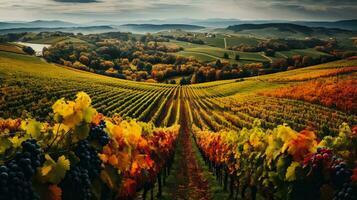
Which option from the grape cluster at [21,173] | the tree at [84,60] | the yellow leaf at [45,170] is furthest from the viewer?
the tree at [84,60]

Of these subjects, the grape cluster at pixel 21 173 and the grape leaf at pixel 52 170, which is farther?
the grape leaf at pixel 52 170

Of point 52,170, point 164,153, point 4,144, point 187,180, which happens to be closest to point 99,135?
point 52,170

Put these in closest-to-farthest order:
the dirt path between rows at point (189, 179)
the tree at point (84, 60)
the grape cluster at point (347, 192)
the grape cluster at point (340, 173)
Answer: the grape cluster at point (347, 192)
the grape cluster at point (340, 173)
the dirt path between rows at point (189, 179)
the tree at point (84, 60)

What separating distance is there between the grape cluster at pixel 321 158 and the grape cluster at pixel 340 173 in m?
0.29

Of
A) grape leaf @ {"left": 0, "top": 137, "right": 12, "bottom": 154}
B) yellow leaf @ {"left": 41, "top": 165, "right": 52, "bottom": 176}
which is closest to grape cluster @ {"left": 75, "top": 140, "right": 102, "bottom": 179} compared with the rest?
yellow leaf @ {"left": 41, "top": 165, "right": 52, "bottom": 176}

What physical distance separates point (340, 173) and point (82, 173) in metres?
3.78

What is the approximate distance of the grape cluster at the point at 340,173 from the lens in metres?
6.27

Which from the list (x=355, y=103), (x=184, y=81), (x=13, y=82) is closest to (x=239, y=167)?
(x=355, y=103)

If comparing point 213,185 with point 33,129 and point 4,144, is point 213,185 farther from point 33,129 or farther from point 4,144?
point 4,144

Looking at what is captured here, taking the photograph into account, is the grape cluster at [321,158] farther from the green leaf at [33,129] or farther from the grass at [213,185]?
the grass at [213,185]

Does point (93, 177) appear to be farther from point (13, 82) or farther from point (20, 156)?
point (13, 82)

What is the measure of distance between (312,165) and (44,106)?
50.2 meters

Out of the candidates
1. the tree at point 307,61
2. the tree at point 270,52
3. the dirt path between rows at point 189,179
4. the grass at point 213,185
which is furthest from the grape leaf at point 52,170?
the tree at point 270,52

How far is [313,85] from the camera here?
263 feet
